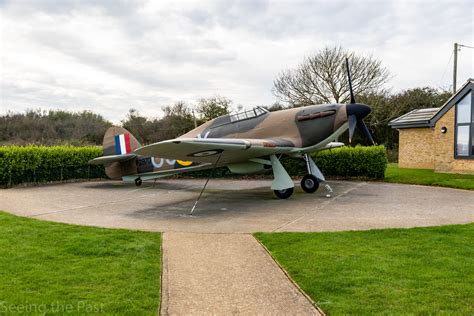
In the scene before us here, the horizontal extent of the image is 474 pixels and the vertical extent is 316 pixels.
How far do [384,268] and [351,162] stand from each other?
38.9 feet

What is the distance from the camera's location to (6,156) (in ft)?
46.2

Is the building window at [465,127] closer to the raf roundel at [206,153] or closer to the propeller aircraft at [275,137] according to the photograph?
the propeller aircraft at [275,137]

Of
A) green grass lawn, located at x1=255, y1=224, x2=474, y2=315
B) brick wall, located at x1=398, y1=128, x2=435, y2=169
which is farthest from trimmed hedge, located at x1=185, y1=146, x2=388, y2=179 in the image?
green grass lawn, located at x1=255, y1=224, x2=474, y2=315

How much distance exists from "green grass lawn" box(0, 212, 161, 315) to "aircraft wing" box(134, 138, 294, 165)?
6.43ft

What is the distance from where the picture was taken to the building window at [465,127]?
15.4 m

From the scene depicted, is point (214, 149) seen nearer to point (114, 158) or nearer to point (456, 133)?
point (114, 158)

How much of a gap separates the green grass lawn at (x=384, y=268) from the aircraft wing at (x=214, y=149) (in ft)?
8.35

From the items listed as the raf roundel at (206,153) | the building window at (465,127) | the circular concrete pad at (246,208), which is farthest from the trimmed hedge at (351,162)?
the raf roundel at (206,153)

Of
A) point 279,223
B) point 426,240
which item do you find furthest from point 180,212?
point 426,240

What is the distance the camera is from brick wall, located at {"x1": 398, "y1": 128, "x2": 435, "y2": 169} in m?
19.7

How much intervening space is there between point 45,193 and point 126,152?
10.9ft

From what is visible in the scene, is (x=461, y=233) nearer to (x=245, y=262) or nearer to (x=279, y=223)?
(x=279, y=223)

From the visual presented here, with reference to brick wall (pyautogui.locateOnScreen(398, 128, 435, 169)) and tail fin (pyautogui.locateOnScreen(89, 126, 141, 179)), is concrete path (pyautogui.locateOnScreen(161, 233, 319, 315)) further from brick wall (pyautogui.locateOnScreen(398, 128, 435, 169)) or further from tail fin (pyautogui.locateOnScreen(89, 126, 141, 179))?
brick wall (pyautogui.locateOnScreen(398, 128, 435, 169))

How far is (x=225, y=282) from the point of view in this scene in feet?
13.2
